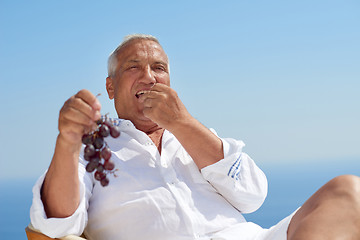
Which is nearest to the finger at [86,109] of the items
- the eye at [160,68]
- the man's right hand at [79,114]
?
the man's right hand at [79,114]

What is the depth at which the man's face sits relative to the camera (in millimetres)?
2334

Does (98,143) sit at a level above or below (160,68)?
below

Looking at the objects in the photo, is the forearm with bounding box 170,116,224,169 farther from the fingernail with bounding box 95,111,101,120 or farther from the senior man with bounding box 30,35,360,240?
the fingernail with bounding box 95,111,101,120

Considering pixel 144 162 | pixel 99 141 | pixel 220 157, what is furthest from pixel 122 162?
pixel 99 141

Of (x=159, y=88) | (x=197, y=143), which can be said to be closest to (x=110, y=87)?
(x=159, y=88)

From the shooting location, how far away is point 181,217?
1.88 metres

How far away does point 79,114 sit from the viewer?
4.42 ft

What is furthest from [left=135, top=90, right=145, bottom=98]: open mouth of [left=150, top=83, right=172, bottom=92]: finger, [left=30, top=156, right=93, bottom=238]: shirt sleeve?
[left=30, top=156, right=93, bottom=238]: shirt sleeve

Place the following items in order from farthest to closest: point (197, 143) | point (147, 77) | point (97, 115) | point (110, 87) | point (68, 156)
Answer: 1. point (110, 87)
2. point (147, 77)
3. point (197, 143)
4. point (68, 156)
5. point (97, 115)

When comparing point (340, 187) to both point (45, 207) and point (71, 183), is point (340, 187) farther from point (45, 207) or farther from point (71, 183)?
point (45, 207)

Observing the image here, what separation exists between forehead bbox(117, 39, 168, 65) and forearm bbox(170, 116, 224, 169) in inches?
19.4

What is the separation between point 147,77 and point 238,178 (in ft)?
2.42

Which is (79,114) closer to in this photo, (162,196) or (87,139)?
(87,139)

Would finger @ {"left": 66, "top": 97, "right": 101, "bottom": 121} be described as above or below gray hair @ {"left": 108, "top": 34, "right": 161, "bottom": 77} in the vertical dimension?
below
